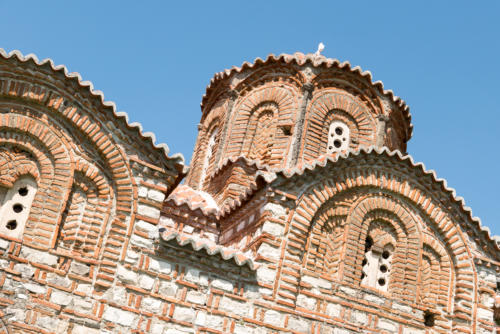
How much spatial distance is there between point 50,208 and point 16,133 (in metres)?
1.05

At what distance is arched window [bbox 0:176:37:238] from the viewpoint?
24.3ft

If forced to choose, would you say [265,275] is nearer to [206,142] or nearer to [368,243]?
[368,243]

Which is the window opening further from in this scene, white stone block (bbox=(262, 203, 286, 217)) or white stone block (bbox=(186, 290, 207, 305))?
white stone block (bbox=(186, 290, 207, 305))

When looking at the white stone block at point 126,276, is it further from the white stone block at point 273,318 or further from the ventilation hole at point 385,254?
the ventilation hole at point 385,254

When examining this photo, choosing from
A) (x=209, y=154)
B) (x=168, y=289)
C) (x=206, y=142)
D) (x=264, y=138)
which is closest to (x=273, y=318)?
(x=168, y=289)

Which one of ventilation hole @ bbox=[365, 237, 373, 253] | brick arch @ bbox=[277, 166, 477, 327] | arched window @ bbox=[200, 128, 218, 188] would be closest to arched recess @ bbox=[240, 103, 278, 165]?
arched window @ bbox=[200, 128, 218, 188]

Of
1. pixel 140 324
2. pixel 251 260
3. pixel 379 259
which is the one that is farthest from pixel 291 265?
pixel 140 324

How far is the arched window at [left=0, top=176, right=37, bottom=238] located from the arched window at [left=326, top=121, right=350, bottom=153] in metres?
5.92

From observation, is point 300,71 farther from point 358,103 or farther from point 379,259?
point 379,259

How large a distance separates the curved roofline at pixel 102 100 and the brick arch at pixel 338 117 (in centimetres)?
408

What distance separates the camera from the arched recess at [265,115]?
1170 cm

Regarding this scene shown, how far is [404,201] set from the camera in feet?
30.6

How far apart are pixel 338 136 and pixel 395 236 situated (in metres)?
3.28

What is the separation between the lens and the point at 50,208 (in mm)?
7535
